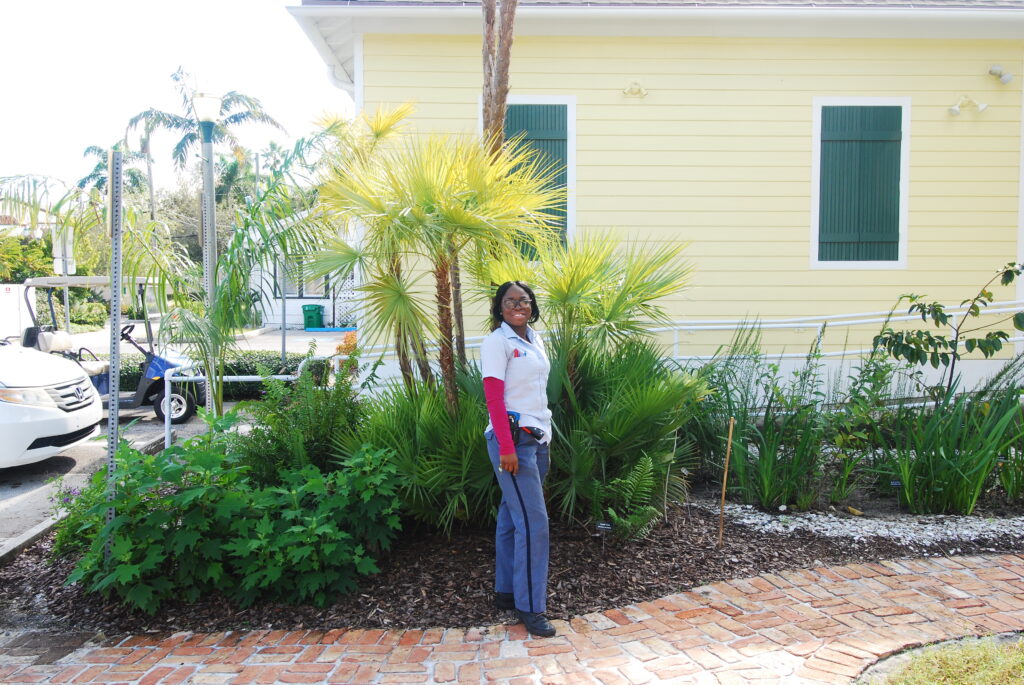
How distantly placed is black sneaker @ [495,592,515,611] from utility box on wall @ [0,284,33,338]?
2331 centimetres

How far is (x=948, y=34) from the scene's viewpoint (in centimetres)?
883

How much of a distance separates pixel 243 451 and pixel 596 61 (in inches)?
243

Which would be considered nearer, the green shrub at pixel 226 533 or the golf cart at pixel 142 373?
the green shrub at pixel 226 533

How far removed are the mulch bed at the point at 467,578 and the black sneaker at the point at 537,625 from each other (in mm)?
179

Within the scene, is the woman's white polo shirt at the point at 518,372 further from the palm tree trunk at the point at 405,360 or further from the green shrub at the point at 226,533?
the palm tree trunk at the point at 405,360

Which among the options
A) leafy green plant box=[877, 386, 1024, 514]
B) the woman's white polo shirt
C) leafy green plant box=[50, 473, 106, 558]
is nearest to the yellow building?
leafy green plant box=[877, 386, 1024, 514]

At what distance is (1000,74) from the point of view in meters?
8.95

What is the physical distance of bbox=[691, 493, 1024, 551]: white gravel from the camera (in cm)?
491

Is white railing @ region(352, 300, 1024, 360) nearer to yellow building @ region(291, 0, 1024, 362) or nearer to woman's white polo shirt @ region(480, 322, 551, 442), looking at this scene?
yellow building @ region(291, 0, 1024, 362)

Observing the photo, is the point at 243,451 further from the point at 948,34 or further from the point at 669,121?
the point at 948,34

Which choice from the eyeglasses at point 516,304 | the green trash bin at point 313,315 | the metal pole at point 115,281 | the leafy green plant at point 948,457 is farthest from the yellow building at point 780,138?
the green trash bin at point 313,315

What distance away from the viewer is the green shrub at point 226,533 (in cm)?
403

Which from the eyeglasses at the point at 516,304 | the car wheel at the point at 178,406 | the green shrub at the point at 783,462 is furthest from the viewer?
the car wheel at the point at 178,406

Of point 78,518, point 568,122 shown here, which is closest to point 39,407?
point 78,518
